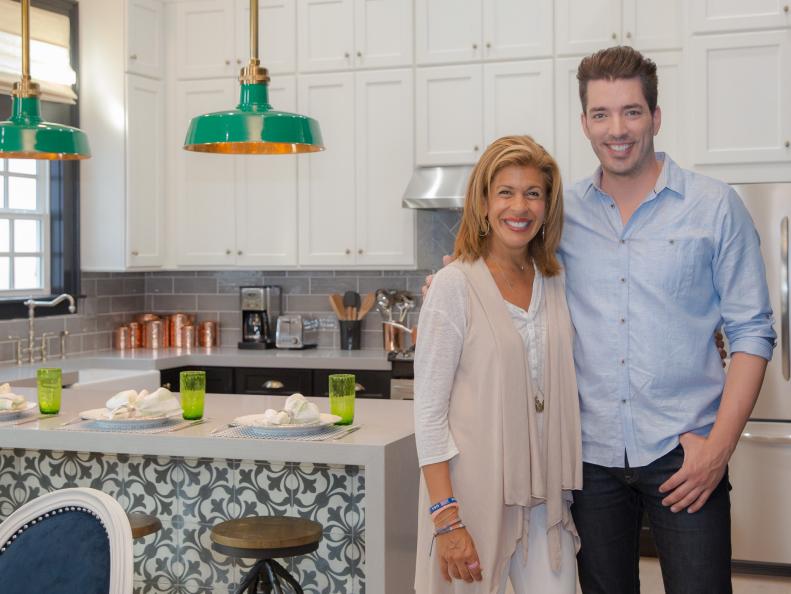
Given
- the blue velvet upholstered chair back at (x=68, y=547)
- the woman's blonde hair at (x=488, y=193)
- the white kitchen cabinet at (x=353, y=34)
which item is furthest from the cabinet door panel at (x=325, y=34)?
the blue velvet upholstered chair back at (x=68, y=547)

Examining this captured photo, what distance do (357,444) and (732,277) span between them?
3.81 feet

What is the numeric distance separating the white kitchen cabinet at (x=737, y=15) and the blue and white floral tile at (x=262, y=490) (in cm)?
287

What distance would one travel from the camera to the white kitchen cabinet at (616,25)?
4977mm

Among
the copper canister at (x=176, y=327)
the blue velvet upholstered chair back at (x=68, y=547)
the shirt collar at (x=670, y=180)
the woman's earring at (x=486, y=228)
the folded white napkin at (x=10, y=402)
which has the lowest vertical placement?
the blue velvet upholstered chair back at (x=68, y=547)

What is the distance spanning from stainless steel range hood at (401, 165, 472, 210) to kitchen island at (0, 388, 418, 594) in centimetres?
193

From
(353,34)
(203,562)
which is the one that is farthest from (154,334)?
(203,562)

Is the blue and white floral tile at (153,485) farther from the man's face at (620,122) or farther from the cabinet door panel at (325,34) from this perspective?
the cabinet door panel at (325,34)

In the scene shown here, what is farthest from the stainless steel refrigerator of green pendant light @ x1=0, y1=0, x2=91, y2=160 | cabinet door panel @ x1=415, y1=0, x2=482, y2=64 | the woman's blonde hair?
green pendant light @ x1=0, y1=0, x2=91, y2=160

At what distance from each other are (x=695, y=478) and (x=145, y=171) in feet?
13.8

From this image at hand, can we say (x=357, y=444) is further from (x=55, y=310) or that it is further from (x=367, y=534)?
(x=55, y=310)

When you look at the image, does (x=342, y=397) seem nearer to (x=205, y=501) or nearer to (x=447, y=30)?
(x=205, y=501)

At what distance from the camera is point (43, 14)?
17.8 ft

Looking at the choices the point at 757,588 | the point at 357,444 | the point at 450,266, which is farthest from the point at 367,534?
the point at 757,588

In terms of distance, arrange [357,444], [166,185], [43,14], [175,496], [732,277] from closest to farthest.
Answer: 1. [732,277]
2. [357,444]
3. [175,496]
4. [43,14]
5. [166,185]
